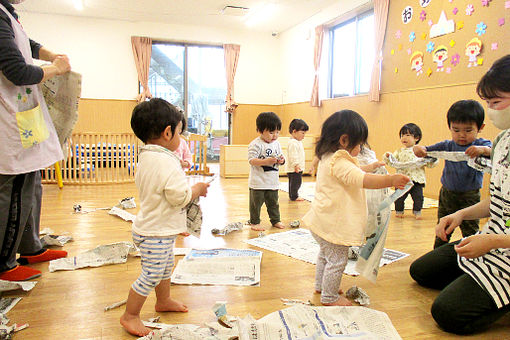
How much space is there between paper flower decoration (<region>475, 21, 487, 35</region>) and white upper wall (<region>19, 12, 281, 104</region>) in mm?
5865

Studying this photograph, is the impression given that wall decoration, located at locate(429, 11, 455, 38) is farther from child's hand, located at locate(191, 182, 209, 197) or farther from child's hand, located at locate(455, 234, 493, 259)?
child's hand, located at locate(191, 182, 209, 197)

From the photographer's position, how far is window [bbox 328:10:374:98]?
5992mm

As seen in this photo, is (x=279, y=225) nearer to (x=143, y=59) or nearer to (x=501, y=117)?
(x=501, y=117)

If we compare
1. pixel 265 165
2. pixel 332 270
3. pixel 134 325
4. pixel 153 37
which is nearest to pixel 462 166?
pixel 332 270

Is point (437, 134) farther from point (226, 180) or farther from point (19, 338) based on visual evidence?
point (19, 338)

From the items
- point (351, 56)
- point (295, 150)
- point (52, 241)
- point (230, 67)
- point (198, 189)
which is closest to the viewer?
point (198, 189)

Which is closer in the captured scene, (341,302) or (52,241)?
(341,302)

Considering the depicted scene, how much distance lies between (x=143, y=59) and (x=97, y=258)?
22.8 feet

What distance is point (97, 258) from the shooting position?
219cm

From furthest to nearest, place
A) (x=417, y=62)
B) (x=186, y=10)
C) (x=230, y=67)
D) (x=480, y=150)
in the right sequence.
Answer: (x=230, y=67) → (x=186, y=10) → (x=417, y=62) → (x=480, y=150)

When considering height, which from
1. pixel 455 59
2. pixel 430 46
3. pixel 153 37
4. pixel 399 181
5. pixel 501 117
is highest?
pixel 153 37

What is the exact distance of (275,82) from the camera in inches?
369

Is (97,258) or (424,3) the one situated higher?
(424,3)

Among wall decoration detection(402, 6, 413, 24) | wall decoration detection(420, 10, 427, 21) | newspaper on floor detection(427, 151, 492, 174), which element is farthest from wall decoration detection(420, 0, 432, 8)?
newspaper on floor detection(427, 151, 492, 174)
